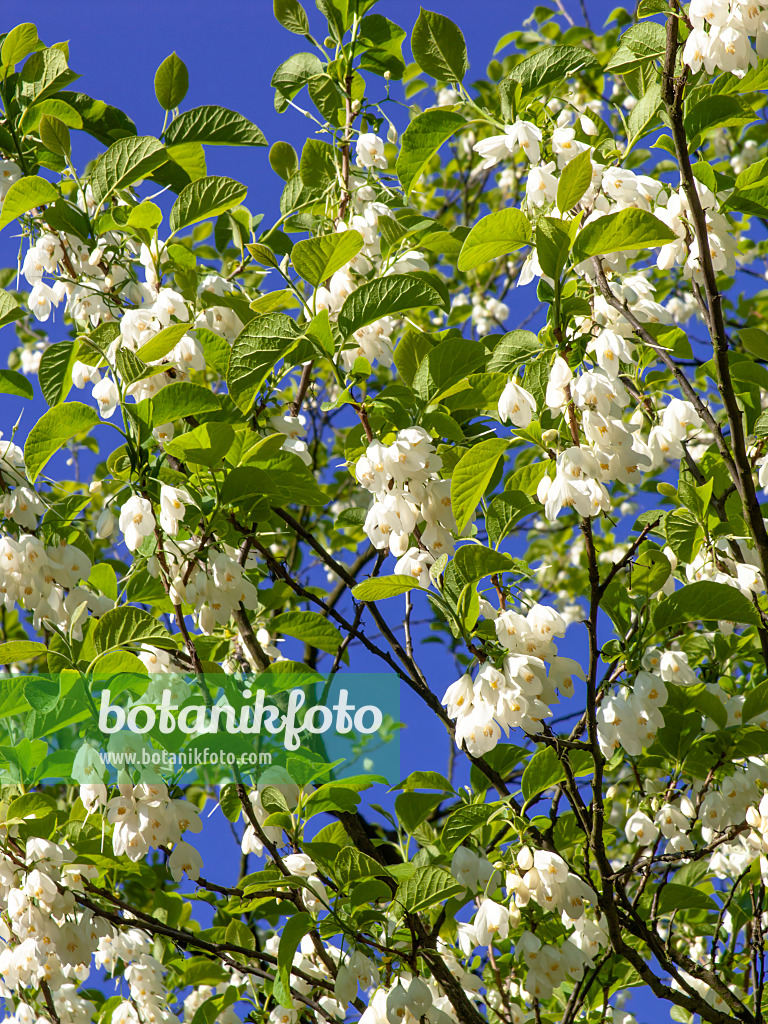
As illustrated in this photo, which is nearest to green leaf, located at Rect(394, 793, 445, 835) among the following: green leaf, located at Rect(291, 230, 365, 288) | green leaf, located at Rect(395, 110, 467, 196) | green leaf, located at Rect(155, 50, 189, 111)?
green leaf, located at Rect(291, 230, 365, 288)

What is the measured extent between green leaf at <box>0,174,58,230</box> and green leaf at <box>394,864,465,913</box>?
1.91m

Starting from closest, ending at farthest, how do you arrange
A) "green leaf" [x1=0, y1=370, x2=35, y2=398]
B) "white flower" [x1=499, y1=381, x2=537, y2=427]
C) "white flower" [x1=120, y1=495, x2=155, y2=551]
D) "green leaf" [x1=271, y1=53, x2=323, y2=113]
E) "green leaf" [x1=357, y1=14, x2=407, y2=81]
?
"white flower" [x1=499, y1=381, x2=537, y2=427] < "white flower" [x1=120, y1=495, x2=155, y2=551] < "green leaf" [x1=0, y1=370, x2=35, y2=398] < "green leaf" [x1=357, y1=14, x2=407, y2=81] < "green leaf" [x1=271, y1=53, x2=323, y2=113]

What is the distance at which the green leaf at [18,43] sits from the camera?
2.78 meters

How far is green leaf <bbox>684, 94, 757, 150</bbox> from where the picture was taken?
93.6 inches

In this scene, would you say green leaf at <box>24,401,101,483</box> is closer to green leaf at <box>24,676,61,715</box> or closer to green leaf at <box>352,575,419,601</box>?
green leaf at <box>24,676,61,715</box>

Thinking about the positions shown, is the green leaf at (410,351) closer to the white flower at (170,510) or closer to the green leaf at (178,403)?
the green leaf at (178,403)

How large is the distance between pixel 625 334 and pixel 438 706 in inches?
42.1

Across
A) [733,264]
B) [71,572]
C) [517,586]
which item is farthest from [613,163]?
[71,572]

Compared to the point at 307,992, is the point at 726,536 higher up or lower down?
higher up

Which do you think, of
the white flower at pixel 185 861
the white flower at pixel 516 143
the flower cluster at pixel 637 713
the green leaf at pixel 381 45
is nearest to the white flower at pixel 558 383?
the white flower at pixel 516 143

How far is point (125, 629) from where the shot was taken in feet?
7.16

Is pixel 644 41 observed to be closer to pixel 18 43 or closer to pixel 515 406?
pixel 515 406

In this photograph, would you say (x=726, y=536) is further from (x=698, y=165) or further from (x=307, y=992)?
(x=307, y=992)

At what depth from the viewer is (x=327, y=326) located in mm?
2078
